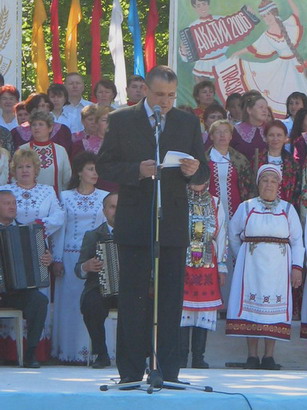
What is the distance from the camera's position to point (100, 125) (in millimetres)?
10773

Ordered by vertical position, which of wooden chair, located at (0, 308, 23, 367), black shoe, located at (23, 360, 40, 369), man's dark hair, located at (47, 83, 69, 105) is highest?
man's dark hair, located at (47, 83, 69, 105)

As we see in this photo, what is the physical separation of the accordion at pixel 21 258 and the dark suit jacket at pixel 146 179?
7.13 ft

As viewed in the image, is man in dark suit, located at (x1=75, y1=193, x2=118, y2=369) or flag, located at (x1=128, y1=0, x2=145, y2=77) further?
flag, located at (x1=128, y1=0, x2=145, y2=77)

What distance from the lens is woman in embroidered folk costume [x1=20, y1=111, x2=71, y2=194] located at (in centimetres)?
1039

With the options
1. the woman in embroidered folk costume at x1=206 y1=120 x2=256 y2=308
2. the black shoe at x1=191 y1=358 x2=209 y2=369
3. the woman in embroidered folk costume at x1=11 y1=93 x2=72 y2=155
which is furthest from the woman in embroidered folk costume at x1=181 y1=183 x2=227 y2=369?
the woman in embroidered folk costume at x1=11 y1=93 x2=72 y2=155

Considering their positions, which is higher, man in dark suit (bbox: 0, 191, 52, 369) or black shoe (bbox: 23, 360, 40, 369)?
man in dark suit (bbox: 0, 191, 52, 369)

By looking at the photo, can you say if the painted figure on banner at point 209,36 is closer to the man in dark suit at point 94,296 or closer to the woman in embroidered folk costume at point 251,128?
the woman in embroidered folk costume at point 251,128

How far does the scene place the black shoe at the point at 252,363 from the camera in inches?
374

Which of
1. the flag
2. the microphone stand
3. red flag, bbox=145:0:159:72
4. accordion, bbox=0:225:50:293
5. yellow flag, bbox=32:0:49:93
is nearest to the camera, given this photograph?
the microphone stand

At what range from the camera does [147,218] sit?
22.9 feet

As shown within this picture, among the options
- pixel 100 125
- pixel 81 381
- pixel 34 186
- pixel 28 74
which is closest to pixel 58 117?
pixel 100 125

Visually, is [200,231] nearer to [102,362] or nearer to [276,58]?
[102,362]

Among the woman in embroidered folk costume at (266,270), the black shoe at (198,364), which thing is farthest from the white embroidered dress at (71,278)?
the woman in embroidered folk costume at (266,270)

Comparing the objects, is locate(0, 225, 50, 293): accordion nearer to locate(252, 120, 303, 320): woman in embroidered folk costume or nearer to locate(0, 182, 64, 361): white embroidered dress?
locate(0, 182, 64, 361): white embroidered dress
